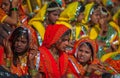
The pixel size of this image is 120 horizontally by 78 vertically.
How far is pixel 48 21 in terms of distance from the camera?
8570 mm

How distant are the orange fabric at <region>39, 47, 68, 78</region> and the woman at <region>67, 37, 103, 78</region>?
157mm

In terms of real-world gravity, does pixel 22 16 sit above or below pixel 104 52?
above

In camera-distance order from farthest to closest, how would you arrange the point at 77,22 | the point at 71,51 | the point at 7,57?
the point at 77,22, the point at 71,51, the point at 7,57

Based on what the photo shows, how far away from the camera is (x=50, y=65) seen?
22.7 feet

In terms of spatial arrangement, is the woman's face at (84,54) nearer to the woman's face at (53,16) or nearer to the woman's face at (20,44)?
the woman's face at (20,44)

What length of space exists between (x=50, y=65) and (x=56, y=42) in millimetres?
287

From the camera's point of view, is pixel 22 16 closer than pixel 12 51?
No

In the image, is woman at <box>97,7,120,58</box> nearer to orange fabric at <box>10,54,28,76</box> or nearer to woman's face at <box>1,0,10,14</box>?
woman's face at <box>1,0,10,14</box>

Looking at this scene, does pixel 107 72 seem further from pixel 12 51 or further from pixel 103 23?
pixel 103 23

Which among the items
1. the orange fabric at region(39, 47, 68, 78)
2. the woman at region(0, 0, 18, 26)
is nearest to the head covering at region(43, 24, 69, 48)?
the orange fabric at region(39, 47, 68, 78)

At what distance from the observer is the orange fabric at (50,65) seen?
6.88 m

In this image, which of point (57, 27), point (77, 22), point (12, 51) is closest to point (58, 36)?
point (57, 27)

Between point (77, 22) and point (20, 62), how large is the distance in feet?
9.39

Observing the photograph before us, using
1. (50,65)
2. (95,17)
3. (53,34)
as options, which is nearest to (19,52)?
(50,65)
